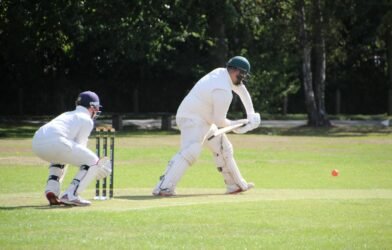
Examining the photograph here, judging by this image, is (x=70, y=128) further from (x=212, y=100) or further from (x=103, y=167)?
(x=212, y=100)

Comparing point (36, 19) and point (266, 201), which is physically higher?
point (36, 19)

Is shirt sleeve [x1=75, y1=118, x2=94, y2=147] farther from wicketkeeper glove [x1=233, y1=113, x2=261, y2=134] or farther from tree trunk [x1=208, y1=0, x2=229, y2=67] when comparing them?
tree trunk [x1=208, y1=0, x2=229, y2=67]

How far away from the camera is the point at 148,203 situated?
1270 cm

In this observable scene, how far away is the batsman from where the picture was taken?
1395 cm

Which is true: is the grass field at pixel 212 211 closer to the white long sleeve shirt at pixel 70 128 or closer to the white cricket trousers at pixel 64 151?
the white cricket trousers at pixel 64 151

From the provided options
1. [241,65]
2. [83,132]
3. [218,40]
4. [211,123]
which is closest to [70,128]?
[83,132]

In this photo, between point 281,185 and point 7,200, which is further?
Answer: point 281,185

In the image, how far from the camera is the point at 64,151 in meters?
12.0

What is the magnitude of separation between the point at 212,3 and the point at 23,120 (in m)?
11.6

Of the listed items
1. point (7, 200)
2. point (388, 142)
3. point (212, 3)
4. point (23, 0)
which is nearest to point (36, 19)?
point (23, 0)

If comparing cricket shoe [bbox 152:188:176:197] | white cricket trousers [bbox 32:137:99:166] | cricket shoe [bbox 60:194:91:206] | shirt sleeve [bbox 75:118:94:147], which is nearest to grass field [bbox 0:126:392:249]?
cricket shoe [bbox 152:188:176:197]

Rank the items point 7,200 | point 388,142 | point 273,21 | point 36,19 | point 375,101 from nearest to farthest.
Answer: point 7,200 → point 388,142 → point 36,19 → point 273,21 → point 375,101

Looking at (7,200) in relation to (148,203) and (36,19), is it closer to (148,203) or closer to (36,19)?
(148,203)

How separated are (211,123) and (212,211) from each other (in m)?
2.84
